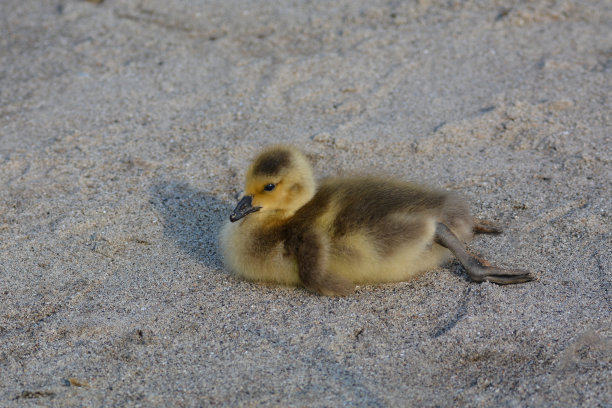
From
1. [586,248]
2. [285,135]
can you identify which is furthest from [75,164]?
[586,248]

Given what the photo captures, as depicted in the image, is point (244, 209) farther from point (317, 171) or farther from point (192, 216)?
point (317, 171)

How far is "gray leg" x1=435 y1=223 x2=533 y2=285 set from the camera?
3697mm

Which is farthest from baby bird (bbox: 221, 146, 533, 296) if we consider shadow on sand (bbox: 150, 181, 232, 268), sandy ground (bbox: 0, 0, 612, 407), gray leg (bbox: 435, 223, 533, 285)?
shadow on sand (bbox: 150, 181, 232, 268)

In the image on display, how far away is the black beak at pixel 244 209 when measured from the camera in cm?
374

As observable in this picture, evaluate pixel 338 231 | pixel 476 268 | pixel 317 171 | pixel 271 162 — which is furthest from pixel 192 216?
pixel 476 268

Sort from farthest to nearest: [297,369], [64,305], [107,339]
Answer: [64,305] < [107,339] < [297,369]

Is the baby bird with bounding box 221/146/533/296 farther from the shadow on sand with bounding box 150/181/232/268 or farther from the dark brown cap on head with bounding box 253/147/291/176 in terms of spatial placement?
the shadow on sand with bounding box 150/181/232/268

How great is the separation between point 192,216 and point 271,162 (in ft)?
3.30

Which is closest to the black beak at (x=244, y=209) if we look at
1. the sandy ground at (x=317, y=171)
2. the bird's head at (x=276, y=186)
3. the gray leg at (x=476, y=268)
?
the bird's head at (x=276, y=186)

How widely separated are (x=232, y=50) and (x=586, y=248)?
362 cm

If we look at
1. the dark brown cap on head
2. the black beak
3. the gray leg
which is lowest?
the gray leg

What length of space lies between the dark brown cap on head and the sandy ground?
593 mm

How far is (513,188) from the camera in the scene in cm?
461

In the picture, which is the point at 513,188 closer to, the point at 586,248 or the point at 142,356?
the point at 586,248
